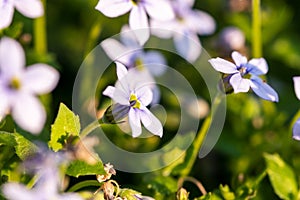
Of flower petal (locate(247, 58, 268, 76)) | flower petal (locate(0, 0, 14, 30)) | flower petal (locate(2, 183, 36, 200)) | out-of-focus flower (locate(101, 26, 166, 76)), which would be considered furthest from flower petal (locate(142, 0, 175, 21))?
flower petal (locate(2, 183, 36, 200))

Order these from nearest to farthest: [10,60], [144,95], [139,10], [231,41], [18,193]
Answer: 1. [18,193]
2. [10,60]
3. [144,95]
4. [139,10]
5. [231,41]

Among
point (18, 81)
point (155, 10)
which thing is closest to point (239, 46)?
point (155, 10)

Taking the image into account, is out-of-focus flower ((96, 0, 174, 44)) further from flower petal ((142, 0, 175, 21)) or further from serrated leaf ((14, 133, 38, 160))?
serrated leaf ((14, 133, 38, 160))

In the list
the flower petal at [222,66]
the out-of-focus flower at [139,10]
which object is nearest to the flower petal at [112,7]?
the out-of-focus flower at [139,10]

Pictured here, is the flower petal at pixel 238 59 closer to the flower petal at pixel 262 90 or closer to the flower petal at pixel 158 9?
the flower petal at pixel 262 90

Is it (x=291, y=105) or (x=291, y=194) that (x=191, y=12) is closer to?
(x=291, y=105)

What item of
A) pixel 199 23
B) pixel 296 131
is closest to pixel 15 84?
pixel 296 131

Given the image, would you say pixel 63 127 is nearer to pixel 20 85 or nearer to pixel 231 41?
pixel 20 85
